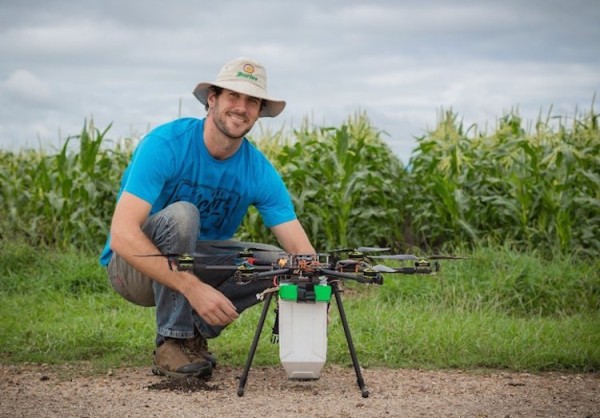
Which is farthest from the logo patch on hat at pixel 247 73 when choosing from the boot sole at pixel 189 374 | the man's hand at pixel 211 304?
the boot sole at pixel 189 374

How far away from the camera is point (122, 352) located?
601 centimetres

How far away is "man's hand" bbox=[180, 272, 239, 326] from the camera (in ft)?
15.0

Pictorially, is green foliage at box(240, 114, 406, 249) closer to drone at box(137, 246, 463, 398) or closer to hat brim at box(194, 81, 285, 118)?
hat brim at box(194, 81, 285, 118)

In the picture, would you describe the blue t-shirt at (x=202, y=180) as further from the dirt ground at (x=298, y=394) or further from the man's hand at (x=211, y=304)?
the dirt ground at (x=298, y=394)

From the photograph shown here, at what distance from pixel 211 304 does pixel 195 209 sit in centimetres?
72

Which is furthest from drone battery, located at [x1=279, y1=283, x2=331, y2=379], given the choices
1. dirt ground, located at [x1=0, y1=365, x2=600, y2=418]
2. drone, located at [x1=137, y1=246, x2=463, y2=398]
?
dirt ground, located at [x1=0, y1=365, x2=600, y2=418]

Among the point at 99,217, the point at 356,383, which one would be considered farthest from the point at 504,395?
the point at 99,217

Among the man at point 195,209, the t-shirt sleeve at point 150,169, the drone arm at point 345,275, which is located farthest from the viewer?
the t-shirt sleeve at point 150,169

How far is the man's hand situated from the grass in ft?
4.03

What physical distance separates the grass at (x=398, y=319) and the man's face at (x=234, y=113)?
5.26 ft

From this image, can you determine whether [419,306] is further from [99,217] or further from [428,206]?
[99,217]

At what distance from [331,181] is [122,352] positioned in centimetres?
374

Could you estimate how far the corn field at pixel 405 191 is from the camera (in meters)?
9.00

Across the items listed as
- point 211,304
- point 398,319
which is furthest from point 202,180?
point 398,319
